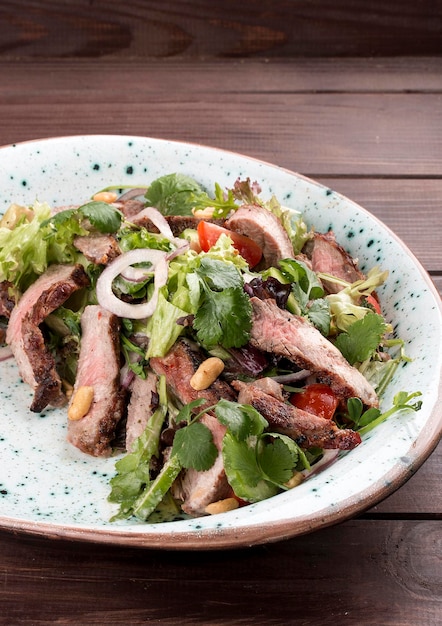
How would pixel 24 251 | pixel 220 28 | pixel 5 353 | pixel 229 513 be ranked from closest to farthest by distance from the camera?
pixel 229 513 < pixel 24 251 < pixel 5 353 < pixel 220 28

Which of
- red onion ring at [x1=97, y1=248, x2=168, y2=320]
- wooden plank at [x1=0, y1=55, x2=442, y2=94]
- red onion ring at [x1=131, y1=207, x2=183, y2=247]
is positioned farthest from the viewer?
wooden plank at [x1=0, y1=55, x2=442, y2=94]

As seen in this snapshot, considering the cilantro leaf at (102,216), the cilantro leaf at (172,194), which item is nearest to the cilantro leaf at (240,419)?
the cilantro leaf at (102,216)

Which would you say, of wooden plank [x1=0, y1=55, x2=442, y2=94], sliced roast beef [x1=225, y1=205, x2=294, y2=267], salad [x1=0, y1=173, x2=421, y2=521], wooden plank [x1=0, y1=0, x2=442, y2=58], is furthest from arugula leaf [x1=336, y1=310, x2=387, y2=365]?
wooden plank [x1=0, y1=0, x2=442, y2=58]

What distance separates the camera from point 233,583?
2.69 m

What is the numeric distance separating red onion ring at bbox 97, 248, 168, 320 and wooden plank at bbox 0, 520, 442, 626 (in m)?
0.92

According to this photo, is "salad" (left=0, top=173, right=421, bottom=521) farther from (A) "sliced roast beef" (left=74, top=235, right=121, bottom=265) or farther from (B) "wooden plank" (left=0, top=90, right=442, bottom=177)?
(B) "wooden plank" (left=0, top=90, right=442, bottom=177)

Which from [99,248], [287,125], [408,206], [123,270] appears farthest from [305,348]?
[287,125]

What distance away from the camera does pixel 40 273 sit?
3.46 meters

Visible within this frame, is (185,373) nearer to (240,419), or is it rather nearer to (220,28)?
(240,419)

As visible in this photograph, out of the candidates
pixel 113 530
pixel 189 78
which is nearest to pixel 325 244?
pixel 113 530

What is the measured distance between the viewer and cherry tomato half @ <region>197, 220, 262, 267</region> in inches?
130

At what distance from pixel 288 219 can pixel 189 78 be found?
2524 millimetres

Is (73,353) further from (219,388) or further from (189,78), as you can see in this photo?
(189,78)

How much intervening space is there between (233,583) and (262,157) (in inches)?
121
